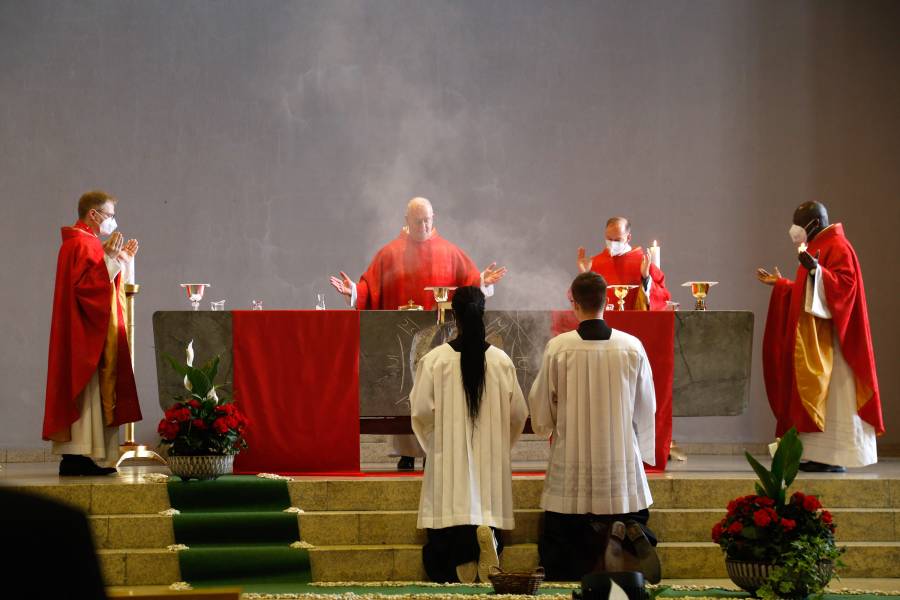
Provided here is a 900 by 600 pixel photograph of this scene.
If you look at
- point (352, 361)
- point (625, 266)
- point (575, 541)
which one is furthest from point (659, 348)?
point (625, 266)

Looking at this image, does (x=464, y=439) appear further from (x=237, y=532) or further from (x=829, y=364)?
(x=829, y=364)

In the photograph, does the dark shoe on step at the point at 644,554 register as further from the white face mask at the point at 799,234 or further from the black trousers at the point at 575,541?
the white face mask at the point at 799,234

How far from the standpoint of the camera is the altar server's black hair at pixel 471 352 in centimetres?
627

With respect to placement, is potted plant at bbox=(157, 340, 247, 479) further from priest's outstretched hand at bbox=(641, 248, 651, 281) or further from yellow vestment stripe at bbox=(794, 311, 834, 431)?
yellow vestment stripe at bbox=(794, 311, 834, 431)

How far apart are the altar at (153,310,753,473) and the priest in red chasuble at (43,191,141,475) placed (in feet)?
1.03

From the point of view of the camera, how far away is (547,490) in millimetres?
6246

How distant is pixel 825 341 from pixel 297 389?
365cm

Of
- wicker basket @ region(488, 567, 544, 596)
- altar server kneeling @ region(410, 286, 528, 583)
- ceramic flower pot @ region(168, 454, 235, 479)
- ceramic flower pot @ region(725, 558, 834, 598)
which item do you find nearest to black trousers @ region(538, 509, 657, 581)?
altar server kneeling @ region(410, 286, 528, 583)

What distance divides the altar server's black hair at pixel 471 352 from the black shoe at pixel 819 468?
276cm

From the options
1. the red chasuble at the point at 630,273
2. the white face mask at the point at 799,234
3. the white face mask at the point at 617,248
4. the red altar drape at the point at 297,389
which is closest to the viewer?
the red altar drape at the point at 297,389

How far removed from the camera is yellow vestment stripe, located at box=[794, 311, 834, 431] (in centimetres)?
774

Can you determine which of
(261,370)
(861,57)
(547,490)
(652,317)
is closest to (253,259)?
(261,370)

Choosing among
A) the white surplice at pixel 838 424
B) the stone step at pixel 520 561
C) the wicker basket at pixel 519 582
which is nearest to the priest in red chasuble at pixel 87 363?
the stone step at pixel 520 561

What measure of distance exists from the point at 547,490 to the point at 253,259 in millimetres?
5337
